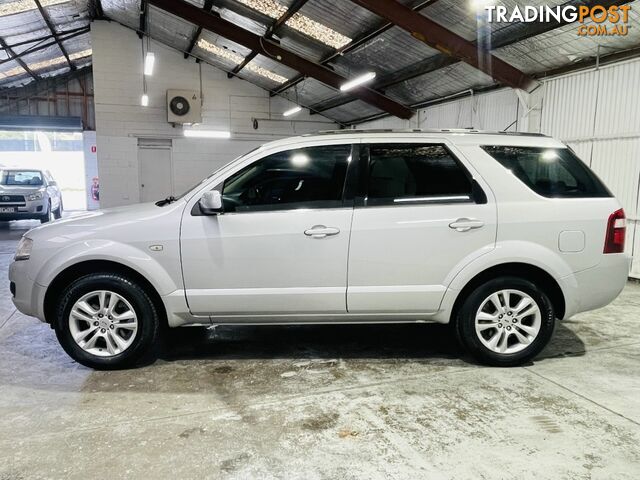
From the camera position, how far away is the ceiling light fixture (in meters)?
14.8

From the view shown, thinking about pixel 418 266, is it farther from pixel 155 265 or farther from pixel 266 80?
pixel 266 80

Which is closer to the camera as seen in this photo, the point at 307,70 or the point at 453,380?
the point at 453,380

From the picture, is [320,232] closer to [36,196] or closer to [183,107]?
[36,196]

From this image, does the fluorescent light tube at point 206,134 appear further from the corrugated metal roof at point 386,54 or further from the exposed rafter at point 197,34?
the corrugated metal roof at point 386,54

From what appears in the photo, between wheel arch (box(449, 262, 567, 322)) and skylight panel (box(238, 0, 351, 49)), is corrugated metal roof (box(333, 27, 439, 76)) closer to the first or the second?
skylight panel (box(238, 0, 351, 49))

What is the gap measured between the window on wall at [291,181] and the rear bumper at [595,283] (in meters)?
1.78

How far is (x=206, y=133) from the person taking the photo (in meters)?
14.9

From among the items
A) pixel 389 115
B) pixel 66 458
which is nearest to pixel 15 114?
pixel 389 115

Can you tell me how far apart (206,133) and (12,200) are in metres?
5.91

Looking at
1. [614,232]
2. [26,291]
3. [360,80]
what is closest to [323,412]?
[26,291]

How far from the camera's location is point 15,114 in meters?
19.6

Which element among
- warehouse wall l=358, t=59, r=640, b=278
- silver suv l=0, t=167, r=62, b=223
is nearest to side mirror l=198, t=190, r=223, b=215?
warehouse wall l=358, t=59, r=640, b=278

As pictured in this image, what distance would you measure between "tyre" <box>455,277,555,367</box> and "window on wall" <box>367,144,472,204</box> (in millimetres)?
724

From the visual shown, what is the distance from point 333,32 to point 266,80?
558 cm
